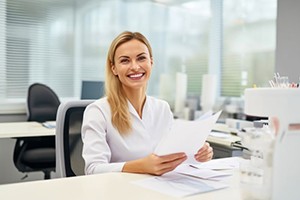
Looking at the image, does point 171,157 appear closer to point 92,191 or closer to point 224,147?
point 92,191

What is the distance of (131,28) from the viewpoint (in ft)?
15.0

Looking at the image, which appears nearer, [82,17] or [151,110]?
[151,110]

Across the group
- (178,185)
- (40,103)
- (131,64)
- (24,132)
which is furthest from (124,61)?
(40,103)

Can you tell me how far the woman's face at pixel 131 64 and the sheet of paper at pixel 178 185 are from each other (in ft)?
1.69

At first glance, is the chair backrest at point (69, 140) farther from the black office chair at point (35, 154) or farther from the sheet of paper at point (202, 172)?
the black office chair at point (35, 154)

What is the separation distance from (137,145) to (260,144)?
73 centimetres

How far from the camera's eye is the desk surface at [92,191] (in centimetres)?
92

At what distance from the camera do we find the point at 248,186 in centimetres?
86

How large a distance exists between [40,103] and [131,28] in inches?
70.1

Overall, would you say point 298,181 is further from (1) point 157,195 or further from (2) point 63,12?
(2) point 63,12

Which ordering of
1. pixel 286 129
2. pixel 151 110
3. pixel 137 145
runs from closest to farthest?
pixel 286 129
pixel 137 145
pixel 151 110

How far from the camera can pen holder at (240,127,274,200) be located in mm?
818

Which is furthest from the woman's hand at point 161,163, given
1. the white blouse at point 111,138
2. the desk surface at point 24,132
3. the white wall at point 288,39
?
the white wall at point 288,39

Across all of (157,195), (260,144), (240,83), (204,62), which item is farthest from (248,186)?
(204,62)
